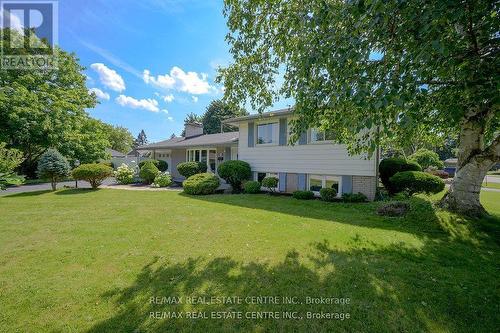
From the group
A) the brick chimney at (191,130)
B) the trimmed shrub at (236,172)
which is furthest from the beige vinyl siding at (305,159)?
the brick chimney at (191,130)

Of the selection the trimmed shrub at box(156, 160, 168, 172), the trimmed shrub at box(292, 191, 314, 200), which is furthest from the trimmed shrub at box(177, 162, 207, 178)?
the trimmed shrub at box(292, 191, 314, 200)

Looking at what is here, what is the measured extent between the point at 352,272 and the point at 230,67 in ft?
19.5

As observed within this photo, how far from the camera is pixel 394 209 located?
8.01 meters

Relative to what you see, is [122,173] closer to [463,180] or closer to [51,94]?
[51,94]

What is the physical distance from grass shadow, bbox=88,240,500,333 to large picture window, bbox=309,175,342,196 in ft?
22.8

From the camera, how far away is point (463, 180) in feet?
23.5

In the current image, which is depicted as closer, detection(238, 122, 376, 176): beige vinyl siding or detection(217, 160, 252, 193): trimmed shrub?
detection(238, 122, 376, 176): beige vinyl siding

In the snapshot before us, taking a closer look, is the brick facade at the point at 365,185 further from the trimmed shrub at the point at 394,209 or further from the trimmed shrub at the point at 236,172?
the trimmed shrub at the point at 236,172

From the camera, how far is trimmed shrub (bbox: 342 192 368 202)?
10734mm

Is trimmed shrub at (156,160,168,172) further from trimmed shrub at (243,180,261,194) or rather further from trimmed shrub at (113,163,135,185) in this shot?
trimmed shrub at (243,180,261,194)

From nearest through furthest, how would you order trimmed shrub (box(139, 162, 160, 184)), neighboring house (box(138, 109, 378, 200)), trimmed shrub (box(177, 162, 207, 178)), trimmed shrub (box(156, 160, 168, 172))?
neighboring house (box(138, 109, 378, 200))
trimmed shrub (box(177, 162, 207, 178))
trimmed shrub (box(139, 162, 160, 184))
trimmed shrub (box(156, 160, 168, 172))

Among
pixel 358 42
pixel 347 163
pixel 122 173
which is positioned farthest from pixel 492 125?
pixel 122 173

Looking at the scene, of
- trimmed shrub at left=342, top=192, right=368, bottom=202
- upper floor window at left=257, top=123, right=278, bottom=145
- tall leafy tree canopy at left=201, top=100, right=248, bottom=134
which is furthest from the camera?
tall leafy tree canopy at left=201, top=100, right=248, bottom=134

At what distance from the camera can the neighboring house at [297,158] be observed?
442 inches
